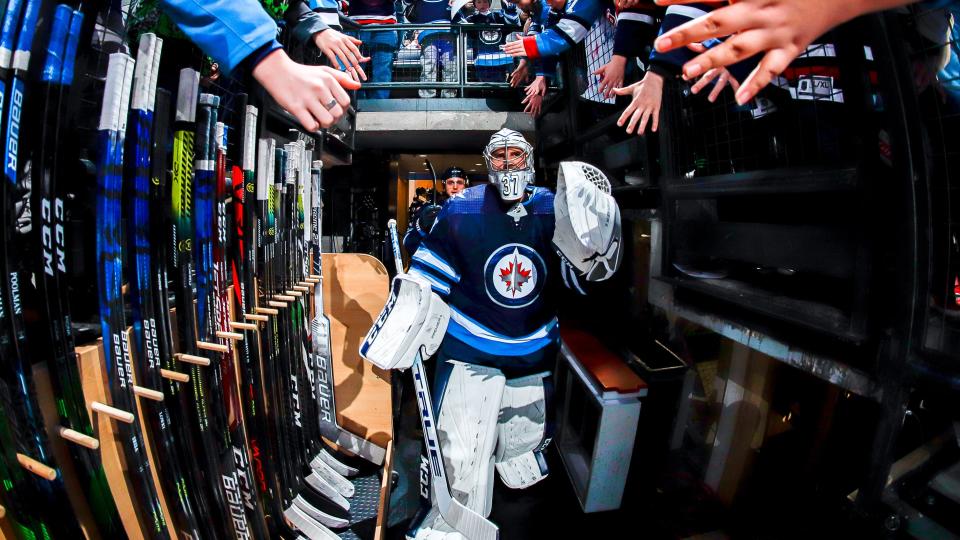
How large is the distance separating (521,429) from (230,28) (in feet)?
5.61

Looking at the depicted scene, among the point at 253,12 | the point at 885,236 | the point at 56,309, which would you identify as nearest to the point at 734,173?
the point at 885,236

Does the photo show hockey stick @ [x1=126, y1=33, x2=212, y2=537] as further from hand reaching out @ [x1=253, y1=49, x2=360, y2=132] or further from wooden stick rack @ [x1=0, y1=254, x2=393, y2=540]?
hand reaching out @ [x1=253, y1=49, x2=360, y2=132]

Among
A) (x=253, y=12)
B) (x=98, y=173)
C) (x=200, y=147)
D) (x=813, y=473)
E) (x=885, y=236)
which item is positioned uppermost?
(x=253, y=12)

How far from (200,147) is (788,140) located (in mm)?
1960

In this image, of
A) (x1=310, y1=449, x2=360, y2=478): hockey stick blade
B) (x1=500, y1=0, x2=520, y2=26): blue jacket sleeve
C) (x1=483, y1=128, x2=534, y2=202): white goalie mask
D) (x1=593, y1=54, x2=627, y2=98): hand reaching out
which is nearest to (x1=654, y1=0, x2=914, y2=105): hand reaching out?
(x1=593, y1=54, x2=627, y2=98): hand reaching out

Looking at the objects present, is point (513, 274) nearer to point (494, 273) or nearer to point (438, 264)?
point (494, 273)

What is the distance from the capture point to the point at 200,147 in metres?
1.38

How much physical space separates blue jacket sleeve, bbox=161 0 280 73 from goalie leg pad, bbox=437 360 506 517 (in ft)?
4.48

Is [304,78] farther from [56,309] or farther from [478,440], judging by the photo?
[478,440]

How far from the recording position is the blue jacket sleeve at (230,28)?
84 cm

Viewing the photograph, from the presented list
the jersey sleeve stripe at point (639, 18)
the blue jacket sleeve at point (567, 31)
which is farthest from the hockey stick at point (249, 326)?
the jersey sleeve stripe at point (639, 18)

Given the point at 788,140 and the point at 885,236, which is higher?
the point at 788,140

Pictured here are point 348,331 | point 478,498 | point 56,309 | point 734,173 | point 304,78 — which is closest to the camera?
point 304,78

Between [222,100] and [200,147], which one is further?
[222,100]
